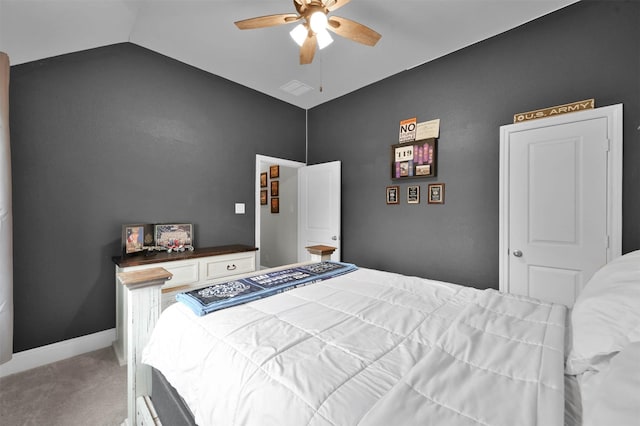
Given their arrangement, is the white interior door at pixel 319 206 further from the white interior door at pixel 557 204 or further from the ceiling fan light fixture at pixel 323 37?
the white interior door at pixel 557 204

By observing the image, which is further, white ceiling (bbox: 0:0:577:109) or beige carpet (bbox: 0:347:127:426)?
white ceiling (bbox: 0:0:577:109)

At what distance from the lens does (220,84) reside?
3.30 metres

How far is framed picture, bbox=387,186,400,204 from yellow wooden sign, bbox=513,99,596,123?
1.31 m

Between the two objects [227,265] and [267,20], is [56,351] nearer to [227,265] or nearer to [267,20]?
[227,265]

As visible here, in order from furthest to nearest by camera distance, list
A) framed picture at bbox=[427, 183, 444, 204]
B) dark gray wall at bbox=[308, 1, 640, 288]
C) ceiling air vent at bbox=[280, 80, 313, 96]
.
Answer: ceiling air vent at bbox=[280, 80, 313, 96] < framed picture at bbox=[427, 183, 444, 204] < dark gray wall at bbox=[308, 1, 640, 288]

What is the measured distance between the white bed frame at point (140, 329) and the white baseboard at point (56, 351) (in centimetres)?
150

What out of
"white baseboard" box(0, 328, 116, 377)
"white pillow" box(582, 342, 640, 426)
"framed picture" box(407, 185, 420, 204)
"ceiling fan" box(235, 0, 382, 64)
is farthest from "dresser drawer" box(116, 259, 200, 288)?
"white pillow" box(582, 342, 640, 426)

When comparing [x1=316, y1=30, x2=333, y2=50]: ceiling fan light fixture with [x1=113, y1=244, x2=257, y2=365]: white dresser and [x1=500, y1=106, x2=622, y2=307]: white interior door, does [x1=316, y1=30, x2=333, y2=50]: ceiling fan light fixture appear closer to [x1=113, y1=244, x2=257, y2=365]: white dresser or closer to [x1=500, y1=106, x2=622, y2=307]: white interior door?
[x1=500, y1=106, x2=622, y2=307]: white interior door

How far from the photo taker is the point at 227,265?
110 inches

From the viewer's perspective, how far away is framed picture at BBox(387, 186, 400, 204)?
3.25 meters

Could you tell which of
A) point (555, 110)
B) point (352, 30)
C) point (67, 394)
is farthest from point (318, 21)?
point (67, 394)

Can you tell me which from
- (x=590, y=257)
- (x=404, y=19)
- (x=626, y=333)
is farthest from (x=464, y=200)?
(x=626, y=333)

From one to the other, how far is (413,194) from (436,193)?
0.26m

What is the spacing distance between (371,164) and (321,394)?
3.10 meters
